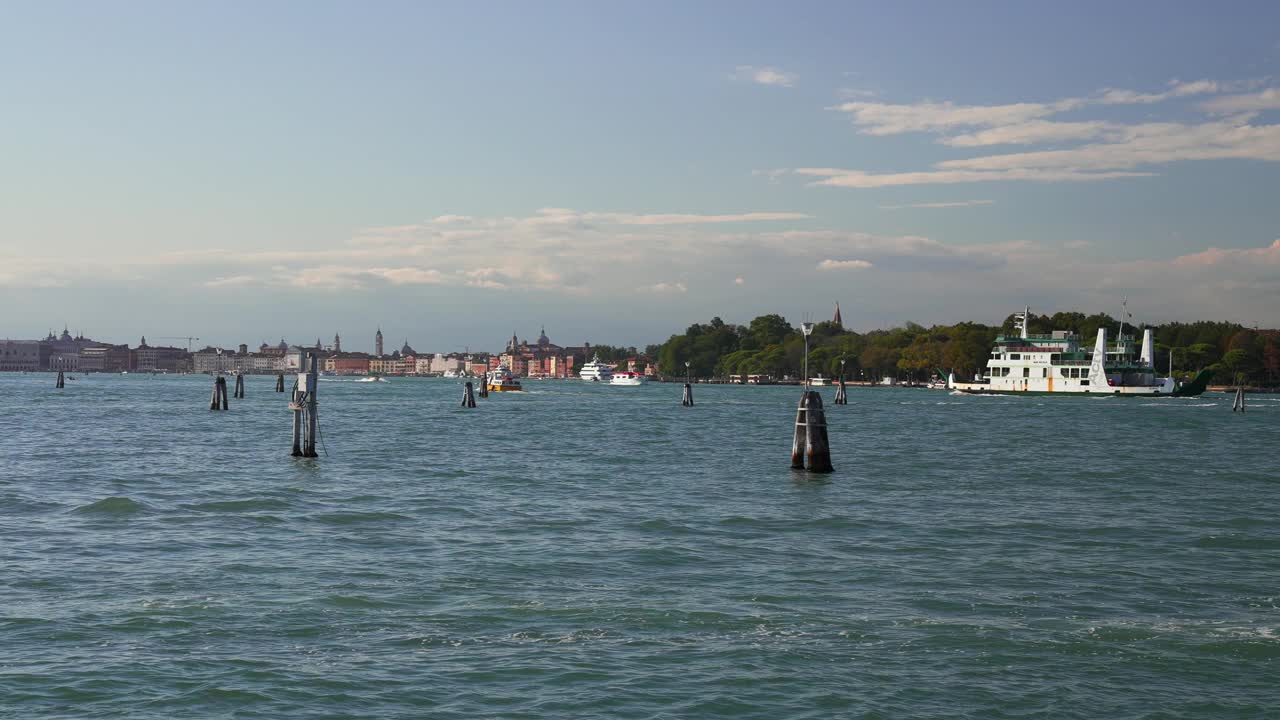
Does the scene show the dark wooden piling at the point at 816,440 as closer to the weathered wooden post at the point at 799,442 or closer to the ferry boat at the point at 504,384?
A: the weathered wooden post at the point at 799,442

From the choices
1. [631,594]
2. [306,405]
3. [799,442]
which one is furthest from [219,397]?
[631,594]

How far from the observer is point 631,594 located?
54.5ft

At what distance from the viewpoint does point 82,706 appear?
11.2 meters

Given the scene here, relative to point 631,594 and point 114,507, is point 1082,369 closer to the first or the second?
point 114,507

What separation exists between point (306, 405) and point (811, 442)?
1641cm

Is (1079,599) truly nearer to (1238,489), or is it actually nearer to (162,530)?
(162,530)

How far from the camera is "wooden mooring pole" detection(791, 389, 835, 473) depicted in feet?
114

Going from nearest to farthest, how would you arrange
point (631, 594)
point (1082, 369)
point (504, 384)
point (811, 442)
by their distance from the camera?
point (631, 594) < point (811, 442) < point (1082, 369) < point (504, 384)

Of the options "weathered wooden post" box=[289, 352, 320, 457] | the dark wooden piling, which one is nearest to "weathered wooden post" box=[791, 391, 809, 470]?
the dark wooden piling

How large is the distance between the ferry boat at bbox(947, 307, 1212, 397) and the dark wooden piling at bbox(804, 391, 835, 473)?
11587 centimetres

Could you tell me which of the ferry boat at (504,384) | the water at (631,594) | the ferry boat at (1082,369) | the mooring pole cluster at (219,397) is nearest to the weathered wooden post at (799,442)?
the water at (631,594)

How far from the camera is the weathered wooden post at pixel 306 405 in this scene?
38406 mm

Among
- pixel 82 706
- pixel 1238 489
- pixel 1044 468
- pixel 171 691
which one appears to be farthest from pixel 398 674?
pixel 1044 468

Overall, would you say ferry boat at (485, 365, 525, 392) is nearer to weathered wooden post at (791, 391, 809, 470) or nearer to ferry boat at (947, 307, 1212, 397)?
ferry boat at (947, 307, 1212, 397)
